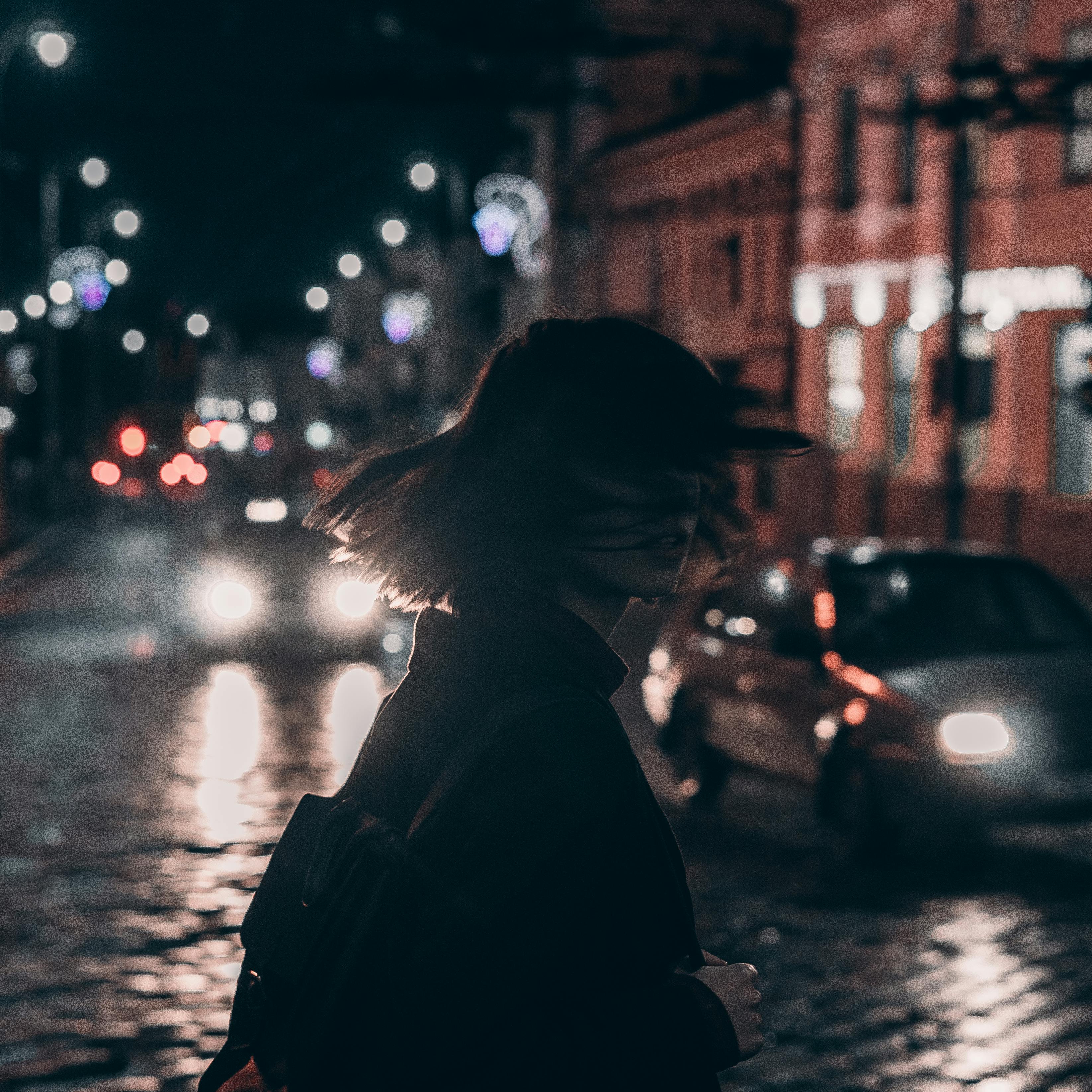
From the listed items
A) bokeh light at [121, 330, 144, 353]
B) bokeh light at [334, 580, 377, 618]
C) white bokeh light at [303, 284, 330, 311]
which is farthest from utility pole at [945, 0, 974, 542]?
white bokeh light at [303, 284, 330, 311]

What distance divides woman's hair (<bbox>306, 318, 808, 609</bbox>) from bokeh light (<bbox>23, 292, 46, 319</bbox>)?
49.0m

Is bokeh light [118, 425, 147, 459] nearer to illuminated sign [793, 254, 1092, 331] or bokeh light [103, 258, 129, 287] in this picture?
illuminated sign [793, 254, 1092, 331]

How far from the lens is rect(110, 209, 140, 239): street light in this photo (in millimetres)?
62875

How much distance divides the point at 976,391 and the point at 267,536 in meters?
7.65

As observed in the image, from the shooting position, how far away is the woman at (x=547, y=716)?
1874 millimetres

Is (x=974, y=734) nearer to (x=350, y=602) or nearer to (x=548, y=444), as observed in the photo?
(x=548, y=444)

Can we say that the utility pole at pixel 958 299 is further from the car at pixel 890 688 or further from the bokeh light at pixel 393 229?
the bokeh light at pixel 393 229

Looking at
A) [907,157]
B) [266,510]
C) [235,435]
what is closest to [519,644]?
[266,510]

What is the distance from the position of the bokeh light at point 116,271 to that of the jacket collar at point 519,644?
225 ft

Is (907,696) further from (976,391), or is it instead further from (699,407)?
(976,391)

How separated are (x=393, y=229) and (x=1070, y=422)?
61687 mm

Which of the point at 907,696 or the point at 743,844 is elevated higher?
the point at 907,696

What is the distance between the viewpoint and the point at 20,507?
59312 mm

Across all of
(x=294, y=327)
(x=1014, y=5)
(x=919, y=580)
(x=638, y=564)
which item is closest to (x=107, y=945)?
(x=919, y=580)
